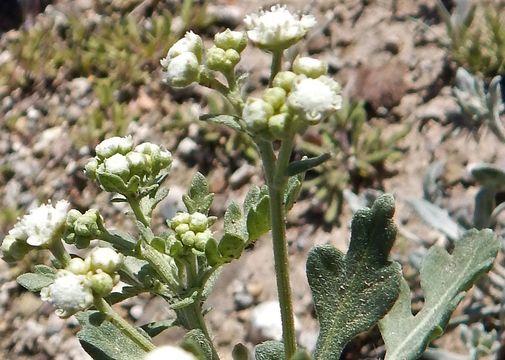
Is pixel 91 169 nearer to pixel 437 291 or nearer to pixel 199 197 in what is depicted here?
pixel 199 197

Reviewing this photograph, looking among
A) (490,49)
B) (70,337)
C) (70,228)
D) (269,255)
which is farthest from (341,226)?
(70,228)

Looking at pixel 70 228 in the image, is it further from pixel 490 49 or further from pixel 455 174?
pixel 490 49

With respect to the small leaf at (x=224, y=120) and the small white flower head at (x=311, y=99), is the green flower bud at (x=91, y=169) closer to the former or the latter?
the small leaf at (x=224, y=120)

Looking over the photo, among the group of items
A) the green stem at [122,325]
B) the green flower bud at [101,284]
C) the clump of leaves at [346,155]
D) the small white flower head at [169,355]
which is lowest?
the clump of leaves at [346,155]

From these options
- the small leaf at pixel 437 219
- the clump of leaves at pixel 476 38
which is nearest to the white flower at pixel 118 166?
the small leaf at pixel 437 219

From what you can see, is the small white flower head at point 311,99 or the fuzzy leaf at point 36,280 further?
the fuzzy leaf at point 36,280

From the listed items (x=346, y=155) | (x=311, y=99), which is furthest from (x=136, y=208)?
(x=346, y=155)

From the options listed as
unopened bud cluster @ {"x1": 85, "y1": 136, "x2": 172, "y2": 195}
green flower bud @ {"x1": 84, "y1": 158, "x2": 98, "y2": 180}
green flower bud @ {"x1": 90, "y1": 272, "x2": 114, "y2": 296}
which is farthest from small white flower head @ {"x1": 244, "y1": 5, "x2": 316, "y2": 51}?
green flower bud @ {"x1": 90, "y1": 272, "x2": 114, "y2": 296}
